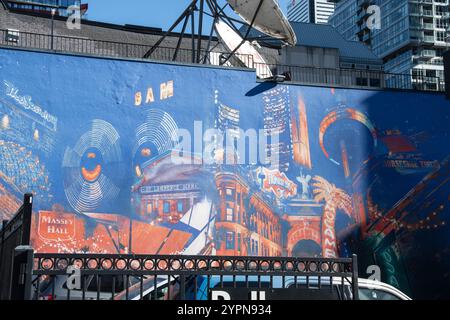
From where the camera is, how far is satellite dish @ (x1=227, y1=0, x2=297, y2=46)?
24359 mm

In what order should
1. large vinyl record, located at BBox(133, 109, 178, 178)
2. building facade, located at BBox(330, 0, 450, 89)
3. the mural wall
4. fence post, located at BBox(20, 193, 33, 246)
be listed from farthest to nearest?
building facade, located at BBox(330, 0, 450, 89), large vinyl record, located at BBox(133, 109, 178, 178), the mural wall, fence post, located at BBox(20, 193, 33, 246)

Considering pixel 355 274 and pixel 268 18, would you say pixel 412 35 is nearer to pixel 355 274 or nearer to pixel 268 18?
pixel 268 18

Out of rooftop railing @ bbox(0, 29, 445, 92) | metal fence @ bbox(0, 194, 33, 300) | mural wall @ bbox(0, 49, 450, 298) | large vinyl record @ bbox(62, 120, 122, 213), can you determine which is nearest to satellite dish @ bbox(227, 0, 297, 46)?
rooftop railing @ bbox(0, 29, 445, 92)

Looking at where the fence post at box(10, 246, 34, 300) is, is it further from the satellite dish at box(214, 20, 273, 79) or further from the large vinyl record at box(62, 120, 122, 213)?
the satellite dish at box(214, 20, 273, 79)

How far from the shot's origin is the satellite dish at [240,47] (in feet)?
84.1

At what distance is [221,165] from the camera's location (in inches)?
899

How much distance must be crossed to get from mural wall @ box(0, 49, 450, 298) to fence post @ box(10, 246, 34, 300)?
1560 cm

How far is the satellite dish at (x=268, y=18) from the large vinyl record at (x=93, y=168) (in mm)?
7102

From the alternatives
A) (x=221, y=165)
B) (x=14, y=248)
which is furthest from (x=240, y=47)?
(x=14, y=248)

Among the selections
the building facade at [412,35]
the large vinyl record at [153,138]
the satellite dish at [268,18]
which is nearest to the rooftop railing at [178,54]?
the satellite dish at [268,18]

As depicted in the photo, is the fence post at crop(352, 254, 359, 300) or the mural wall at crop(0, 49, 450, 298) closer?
the fence post at crop(352, 254, 359, 300)

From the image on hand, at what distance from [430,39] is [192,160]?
119699 millimetres
